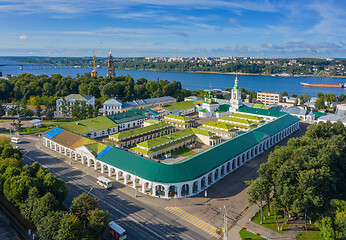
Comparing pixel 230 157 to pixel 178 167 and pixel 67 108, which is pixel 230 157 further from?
pixel 67 108

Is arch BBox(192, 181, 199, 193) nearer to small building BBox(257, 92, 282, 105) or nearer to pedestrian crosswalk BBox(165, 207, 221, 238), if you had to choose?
pedestrian crosswalk BBox(165, 207, 221, 238)

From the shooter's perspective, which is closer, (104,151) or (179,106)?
(104,151)

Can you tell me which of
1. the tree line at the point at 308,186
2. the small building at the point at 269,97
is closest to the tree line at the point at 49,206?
the tree line at the point at 308,186

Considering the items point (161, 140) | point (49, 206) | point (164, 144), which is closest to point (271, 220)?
point (49, 206)

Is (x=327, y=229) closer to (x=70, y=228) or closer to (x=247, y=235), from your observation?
(x=247, y=235)

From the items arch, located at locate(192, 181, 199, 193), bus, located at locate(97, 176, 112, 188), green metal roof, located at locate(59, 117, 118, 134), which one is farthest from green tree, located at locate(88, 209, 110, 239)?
green metal roof, located at locate(59, 117, 118, 134)

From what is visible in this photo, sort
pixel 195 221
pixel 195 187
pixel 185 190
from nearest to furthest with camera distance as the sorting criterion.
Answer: pixel 195 221, pixel 185 190, pixel 195 187
